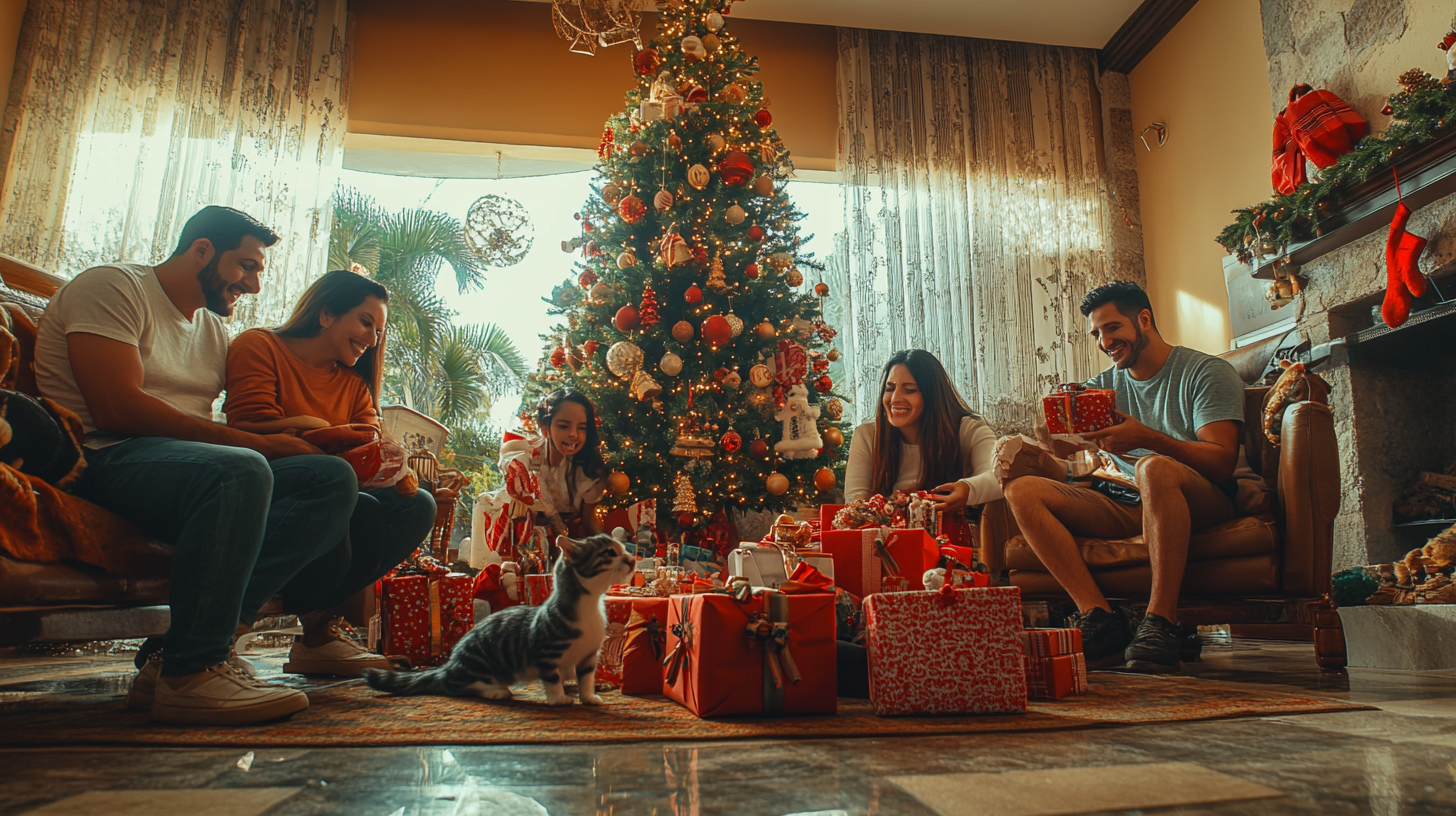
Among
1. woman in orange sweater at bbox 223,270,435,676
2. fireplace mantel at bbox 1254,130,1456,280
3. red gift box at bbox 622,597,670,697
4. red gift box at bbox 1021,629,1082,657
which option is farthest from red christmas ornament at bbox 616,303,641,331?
fireplace mantel at bbox 1254,130,1456,280

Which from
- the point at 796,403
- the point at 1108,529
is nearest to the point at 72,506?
the point at 1108,529

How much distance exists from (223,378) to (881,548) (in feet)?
5.07

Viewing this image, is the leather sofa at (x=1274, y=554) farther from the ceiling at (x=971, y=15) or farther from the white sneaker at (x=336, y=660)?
the ceiling at (x=971, y=15)

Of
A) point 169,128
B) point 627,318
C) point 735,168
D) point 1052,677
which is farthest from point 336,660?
point 169,128

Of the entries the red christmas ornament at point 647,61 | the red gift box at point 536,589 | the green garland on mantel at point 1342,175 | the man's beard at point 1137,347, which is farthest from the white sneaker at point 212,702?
the green garland on mantel at point 1342,175

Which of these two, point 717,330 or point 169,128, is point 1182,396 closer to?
point 717,330

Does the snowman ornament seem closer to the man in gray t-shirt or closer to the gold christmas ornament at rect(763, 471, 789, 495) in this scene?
the gold christmas ornament at rect(763, 471, 789, 495)

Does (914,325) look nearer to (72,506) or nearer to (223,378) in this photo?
(223,378)

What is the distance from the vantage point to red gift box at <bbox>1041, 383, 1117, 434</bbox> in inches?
81.8

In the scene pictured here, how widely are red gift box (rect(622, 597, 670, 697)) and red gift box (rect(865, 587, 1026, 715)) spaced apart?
0.56m

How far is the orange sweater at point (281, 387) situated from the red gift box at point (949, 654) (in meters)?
1.27

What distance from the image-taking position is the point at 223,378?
1717 millimetres

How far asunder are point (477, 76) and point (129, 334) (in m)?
4.03

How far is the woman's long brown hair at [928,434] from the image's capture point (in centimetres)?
289
